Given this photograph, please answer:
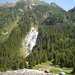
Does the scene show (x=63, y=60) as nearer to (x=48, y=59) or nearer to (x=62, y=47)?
(x=48, y=59)

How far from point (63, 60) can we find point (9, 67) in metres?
40.2

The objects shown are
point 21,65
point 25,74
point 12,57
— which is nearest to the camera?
point 25,74

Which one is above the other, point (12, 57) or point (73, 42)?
point (73, 42)

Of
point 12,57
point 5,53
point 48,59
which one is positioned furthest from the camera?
point 5,53

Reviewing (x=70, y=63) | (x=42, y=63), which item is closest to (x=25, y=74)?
(x=70, y=63)

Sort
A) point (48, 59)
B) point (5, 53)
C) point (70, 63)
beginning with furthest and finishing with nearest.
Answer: point (5, 53) < point (48, 59) < point (70, 63)

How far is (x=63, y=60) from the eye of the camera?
138m

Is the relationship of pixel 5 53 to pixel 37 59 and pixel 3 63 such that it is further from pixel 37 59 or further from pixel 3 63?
pixel 37 59

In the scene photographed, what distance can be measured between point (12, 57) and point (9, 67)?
34533mm

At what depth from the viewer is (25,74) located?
9312cm

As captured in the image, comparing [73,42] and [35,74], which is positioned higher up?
[73,42]

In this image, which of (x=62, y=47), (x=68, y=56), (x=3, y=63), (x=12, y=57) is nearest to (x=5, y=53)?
(x=12, y=57)

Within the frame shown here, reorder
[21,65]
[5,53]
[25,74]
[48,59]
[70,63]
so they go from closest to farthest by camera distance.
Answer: [25,74]
[70,63]
[21,65]
[48,59]
[5,53]

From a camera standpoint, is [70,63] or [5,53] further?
[5,53]
